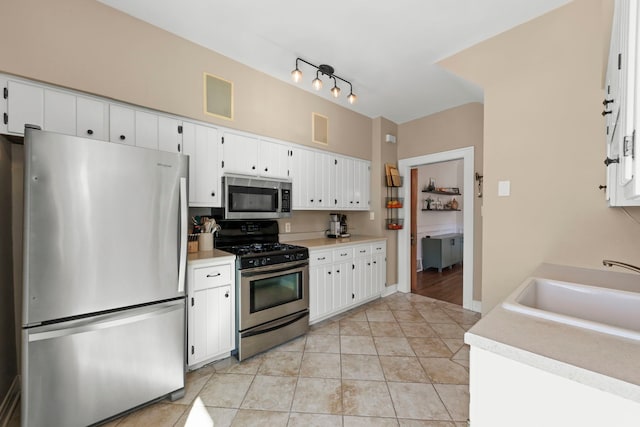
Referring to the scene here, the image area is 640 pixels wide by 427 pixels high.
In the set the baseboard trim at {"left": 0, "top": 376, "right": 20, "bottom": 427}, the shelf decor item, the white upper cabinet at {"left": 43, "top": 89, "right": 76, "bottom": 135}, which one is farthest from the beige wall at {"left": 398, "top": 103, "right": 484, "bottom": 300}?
the baseboard trim at {"left": 0, "top": 376, "right": 20, "bottom": 427}

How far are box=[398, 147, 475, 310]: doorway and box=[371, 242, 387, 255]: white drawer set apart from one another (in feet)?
1.62

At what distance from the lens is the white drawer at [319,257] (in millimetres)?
3002

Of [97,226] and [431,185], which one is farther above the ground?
[431,185]

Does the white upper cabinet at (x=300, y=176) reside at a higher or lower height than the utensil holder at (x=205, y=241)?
higher

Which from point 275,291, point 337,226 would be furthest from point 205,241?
point 337,226

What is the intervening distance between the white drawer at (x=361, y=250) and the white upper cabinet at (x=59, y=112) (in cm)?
305

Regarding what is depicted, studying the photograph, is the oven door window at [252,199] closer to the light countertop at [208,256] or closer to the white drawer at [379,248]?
the light countertop at [208,256]

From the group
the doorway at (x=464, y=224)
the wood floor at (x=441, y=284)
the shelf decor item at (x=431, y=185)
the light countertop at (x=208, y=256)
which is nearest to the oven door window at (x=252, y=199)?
the light countertop at (x=208, y=256)

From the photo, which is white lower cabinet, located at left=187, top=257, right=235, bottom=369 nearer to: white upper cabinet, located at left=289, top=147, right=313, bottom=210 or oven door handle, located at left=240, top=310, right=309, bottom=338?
oven door handle, located at left=240, top=310, right=309, bottom=338

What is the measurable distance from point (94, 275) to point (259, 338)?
4.73 feet

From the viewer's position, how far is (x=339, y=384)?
207 cm

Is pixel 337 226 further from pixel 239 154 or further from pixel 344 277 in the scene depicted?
pixel 239 154

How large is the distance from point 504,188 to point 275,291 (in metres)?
2.32

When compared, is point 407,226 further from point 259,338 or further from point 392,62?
point 259,338
